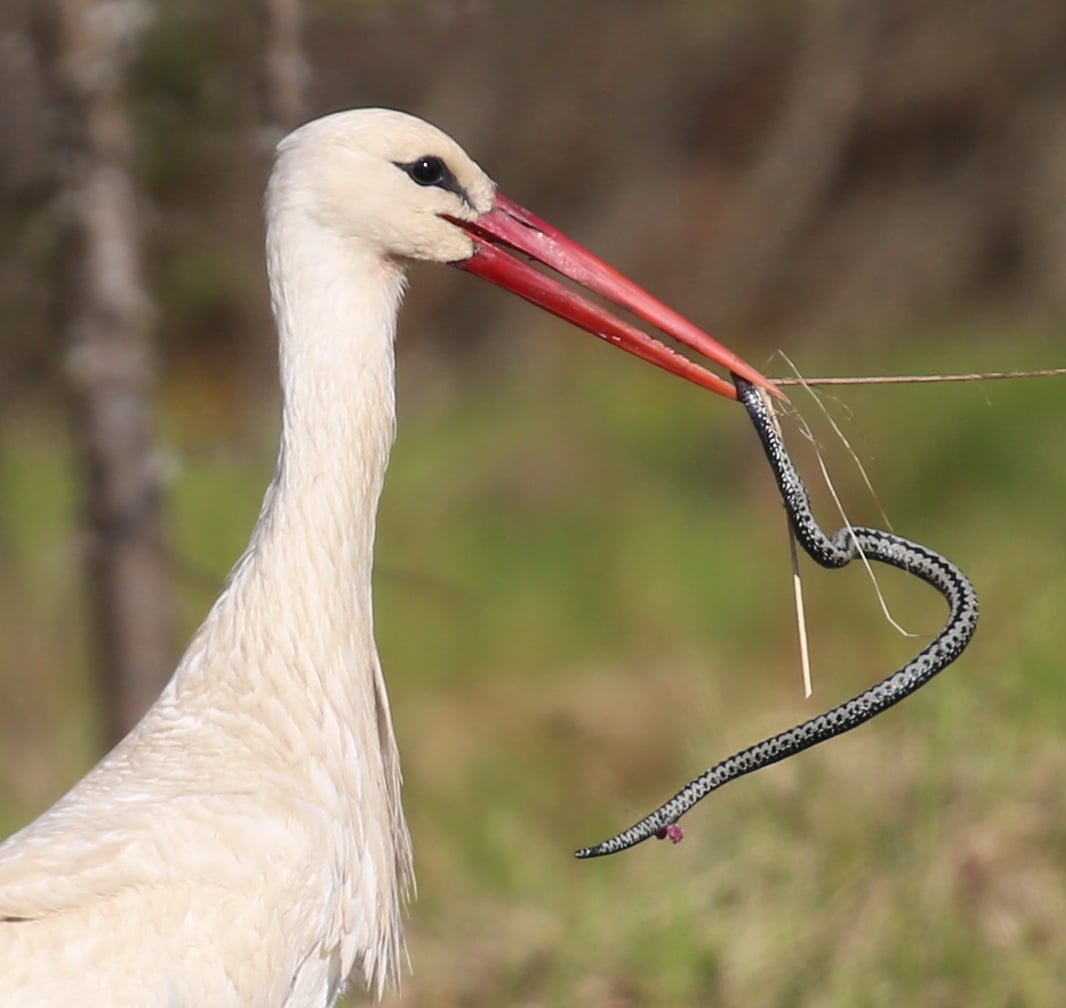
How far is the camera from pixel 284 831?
135 inches

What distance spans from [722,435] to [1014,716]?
21.5ft

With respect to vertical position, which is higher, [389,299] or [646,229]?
[646,229]

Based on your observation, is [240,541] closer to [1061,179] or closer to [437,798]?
[437,798]

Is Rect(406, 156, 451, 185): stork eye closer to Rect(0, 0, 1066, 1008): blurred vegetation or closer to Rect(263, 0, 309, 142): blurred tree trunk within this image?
Rect(0, 0, 1066, 1008): blurred vegetation

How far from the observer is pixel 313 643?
11.8 ft

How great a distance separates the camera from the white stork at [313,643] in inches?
132

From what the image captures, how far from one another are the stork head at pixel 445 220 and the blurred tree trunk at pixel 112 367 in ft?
6.48

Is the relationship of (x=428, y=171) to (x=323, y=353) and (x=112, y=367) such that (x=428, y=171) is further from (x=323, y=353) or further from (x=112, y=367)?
(x=112, y=367)

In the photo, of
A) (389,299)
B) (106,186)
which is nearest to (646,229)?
(106,186)

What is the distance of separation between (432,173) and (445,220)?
0.27 ft

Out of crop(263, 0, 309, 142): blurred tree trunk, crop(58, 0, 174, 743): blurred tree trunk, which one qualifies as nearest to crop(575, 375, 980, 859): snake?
crop(263, 0, 309, 142): blurred tree trunk

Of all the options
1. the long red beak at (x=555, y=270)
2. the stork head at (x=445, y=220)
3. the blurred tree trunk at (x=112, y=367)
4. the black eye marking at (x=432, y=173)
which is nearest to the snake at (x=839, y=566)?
the stork head at (x=445, y=220)

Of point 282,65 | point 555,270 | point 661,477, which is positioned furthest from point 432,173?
point 661,477

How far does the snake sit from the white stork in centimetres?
Result: 15
